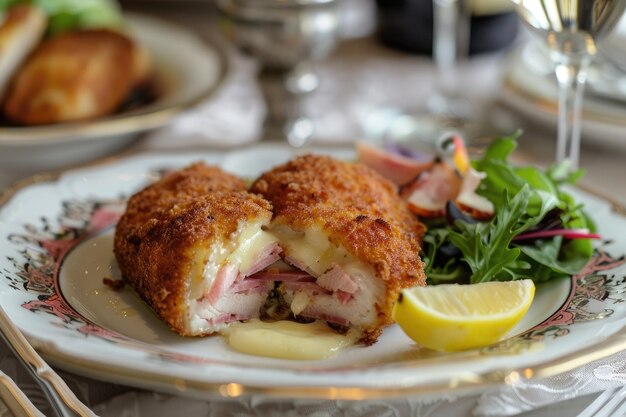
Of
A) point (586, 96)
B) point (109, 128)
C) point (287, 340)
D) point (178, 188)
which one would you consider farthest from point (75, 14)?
point (287, 340)

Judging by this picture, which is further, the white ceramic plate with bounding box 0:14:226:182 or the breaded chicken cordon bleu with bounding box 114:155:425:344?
the white ceramic plate with bounding box 0:14:226:182

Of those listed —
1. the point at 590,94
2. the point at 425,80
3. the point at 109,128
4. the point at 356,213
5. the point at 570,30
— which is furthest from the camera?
the point at 425,80

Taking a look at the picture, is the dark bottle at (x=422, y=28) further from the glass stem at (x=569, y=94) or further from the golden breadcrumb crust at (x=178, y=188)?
the golden breadcrumb crust at (x=178, y=188)

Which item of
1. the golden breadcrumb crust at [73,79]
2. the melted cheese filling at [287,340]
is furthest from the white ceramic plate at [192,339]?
the golden breadcrumb crust at [73,79]

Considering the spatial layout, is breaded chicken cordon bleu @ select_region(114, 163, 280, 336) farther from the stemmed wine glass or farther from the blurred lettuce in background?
the blurred lettuce in background

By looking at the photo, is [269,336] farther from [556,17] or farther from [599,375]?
[556,17]

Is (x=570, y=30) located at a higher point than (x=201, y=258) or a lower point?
higher

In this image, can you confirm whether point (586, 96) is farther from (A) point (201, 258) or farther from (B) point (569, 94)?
(A) point (201, 258)

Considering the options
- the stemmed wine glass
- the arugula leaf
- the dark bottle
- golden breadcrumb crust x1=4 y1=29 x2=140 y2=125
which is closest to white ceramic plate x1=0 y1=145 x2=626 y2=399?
the arugula leaf
